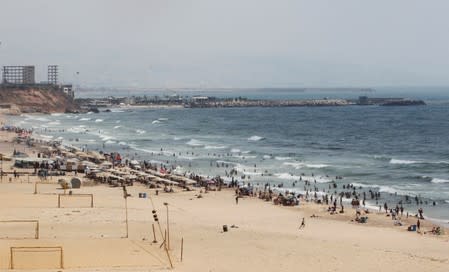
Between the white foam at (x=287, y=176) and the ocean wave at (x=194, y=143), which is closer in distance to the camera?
the white foam at (x=287, y=176)

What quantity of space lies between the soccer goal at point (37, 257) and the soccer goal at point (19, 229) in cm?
239

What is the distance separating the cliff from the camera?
154462 mm

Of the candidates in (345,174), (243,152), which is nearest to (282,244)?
(345,174)

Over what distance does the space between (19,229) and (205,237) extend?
7.52 metres

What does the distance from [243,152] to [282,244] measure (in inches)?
1784

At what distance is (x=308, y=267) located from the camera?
80.3 ft

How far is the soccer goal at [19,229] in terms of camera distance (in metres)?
27.5

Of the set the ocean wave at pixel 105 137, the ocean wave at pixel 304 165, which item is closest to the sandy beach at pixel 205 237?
the ocean wave at pixel 304 165

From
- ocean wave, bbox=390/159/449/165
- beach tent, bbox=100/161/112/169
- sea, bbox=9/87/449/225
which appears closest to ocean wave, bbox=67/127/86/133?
sea, bbox=9/87/449/225

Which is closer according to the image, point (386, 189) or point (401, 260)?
point (401, 260)

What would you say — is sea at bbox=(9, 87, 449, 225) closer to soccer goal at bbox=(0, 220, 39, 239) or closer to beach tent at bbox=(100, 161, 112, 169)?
beach tent at bbox=(100, 161, 112, 169)

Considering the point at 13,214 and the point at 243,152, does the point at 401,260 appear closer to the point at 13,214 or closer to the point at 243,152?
the point at 13,214

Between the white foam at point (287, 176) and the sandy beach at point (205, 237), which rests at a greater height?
the sandy beach at point (205, 237)

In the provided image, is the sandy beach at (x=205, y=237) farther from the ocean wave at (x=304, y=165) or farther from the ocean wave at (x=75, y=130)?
the ocean wave at (x=75, y=130)
